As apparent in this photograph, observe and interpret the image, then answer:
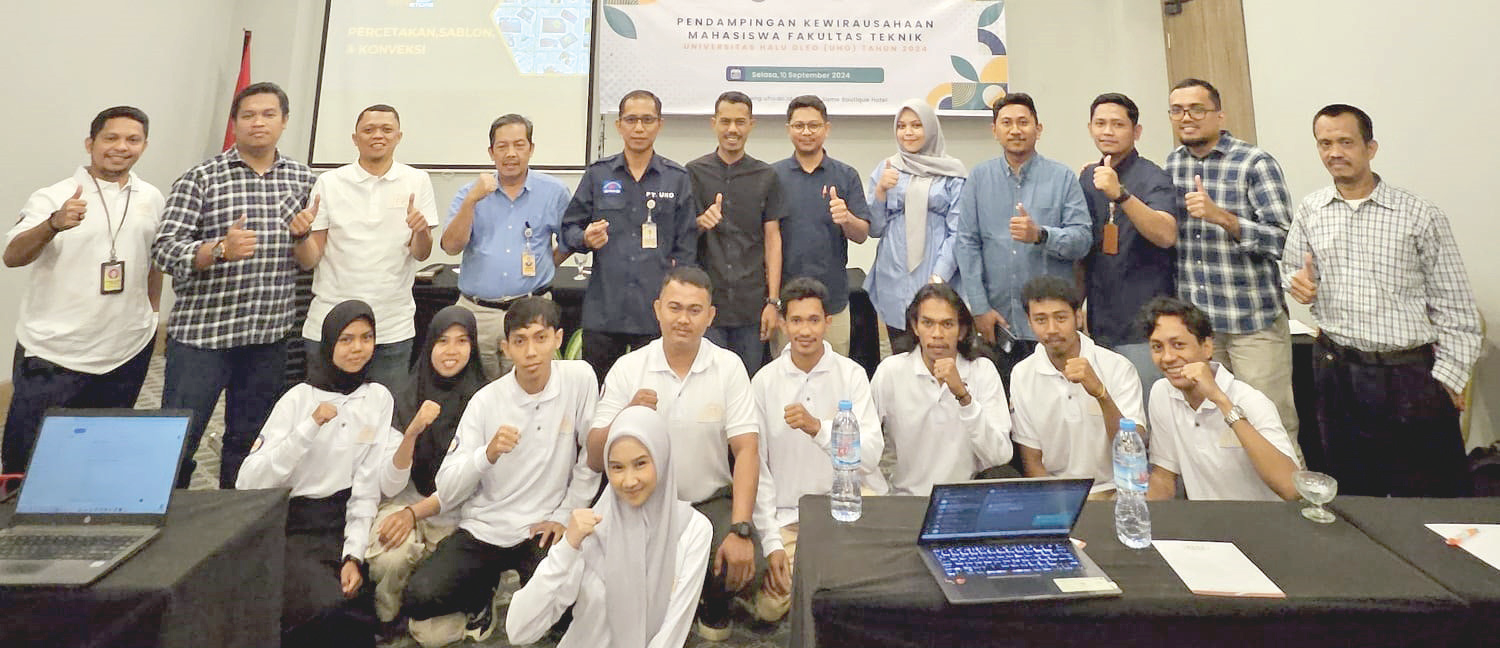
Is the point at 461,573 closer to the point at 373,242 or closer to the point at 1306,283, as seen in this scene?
the point at 373,242

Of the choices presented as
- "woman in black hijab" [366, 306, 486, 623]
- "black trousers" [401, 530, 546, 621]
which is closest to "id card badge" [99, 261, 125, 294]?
"woman in black hijab" [366, 306, 486, 623]

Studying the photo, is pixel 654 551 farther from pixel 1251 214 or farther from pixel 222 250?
pixel 1251 214

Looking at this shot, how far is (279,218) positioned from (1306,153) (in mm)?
5128

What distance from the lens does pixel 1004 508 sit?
4.47 ft

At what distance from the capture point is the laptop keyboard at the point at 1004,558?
4.19 feet

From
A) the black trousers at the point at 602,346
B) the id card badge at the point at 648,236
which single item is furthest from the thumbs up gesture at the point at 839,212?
the black trousers at the point at 602,346

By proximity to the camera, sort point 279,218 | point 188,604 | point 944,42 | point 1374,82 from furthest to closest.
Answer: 1. point 944,42
2. point 1374,82
3. point 279,218
4. point 188,604

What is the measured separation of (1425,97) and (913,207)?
95.5 inches

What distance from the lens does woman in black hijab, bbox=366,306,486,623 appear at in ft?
7.15

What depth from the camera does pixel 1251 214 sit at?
270 cm

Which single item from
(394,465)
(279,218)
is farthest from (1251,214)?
(279,218)

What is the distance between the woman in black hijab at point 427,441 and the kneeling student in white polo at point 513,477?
0.23ft

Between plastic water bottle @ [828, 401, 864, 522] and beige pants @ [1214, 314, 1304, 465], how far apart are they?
1673 millimetres

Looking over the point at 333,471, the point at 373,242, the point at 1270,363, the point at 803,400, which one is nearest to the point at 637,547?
the point at 803,400
